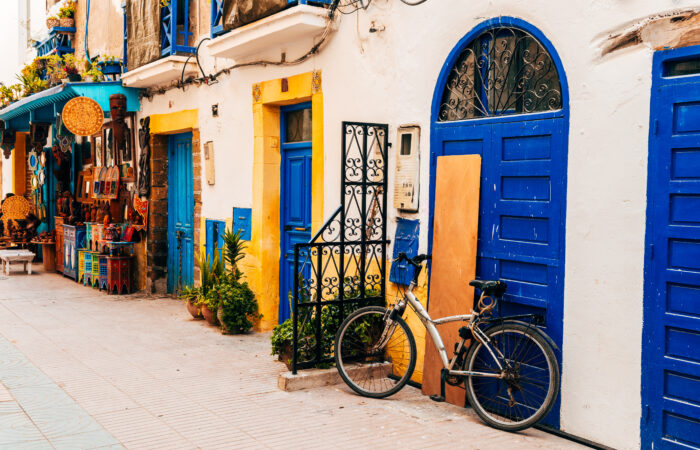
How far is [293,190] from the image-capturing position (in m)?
8.71

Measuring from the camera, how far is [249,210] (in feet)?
29.7

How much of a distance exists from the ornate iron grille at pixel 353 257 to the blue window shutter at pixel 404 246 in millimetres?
140

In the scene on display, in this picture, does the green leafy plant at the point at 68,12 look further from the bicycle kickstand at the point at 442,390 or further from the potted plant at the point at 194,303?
the bicycle kickstand at the point at 442,390

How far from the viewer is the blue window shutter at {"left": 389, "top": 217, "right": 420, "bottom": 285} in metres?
6.48

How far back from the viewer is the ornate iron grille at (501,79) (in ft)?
17.6

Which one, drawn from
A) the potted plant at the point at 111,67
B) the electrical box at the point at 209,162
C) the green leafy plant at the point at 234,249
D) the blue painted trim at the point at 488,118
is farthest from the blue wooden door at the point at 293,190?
the potted plant at the point at 111,67

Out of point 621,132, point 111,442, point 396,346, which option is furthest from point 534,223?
point 111,442

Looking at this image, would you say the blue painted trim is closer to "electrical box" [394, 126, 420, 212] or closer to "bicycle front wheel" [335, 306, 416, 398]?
"electrical box" [394, 126, 420, 212]

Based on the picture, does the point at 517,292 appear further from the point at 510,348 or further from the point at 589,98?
the point at 589,98

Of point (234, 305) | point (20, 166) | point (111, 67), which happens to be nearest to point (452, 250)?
point (234, 305)

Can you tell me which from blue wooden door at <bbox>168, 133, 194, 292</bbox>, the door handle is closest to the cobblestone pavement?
the door handle

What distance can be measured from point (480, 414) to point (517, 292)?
946mm

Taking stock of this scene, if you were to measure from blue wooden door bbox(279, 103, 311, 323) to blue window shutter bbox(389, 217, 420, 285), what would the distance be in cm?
194

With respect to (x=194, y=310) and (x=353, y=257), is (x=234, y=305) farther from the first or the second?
(x=353, y=257)
